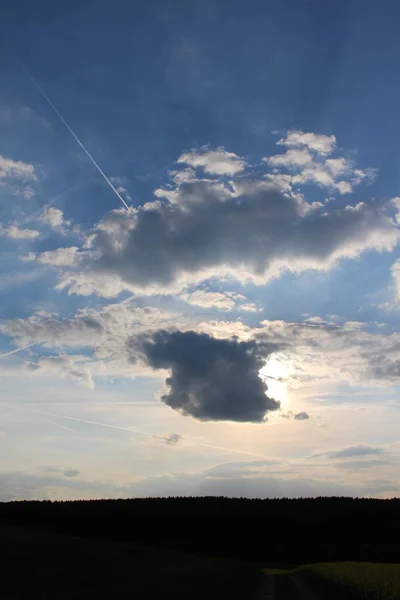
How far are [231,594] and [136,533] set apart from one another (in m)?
→ 139

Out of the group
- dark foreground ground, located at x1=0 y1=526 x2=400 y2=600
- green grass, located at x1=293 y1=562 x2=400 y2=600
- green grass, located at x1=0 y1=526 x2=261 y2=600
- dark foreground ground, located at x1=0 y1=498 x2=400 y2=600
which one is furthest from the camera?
dark foreground ground, located at x1=0 y1=498 x2=400 y2=600

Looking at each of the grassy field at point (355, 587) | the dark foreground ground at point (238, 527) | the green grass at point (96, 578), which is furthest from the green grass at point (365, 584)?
the dark foreground ground at point (238, 527)

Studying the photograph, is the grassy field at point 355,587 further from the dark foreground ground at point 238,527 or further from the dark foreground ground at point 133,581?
the dark foreground ground at point 238,527

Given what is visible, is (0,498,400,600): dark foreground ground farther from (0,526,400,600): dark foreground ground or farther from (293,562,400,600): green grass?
(293,562,400,600): green grass

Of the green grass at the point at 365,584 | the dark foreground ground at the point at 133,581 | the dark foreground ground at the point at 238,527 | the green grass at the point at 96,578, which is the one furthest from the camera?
the dark foreground ground at the point at 238,527

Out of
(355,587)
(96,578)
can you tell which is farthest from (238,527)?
(355,587)

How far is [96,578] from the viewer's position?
4769cm

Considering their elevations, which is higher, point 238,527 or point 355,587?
point 355,587

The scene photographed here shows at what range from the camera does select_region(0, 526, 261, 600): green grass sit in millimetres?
40312

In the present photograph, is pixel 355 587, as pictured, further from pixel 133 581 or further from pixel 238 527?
pixel 238 527

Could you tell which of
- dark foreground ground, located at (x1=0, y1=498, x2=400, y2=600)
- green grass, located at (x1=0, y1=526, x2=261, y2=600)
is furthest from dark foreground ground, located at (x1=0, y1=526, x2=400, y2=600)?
dark foreground ground, located at (x1=0, y1=498, x2=400, y2=600)

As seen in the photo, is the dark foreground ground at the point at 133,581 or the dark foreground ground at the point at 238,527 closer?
the dark foreground ground at the point at 133,581

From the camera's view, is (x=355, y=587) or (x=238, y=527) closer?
(x=355, y=587)

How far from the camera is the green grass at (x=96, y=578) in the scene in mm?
40312
